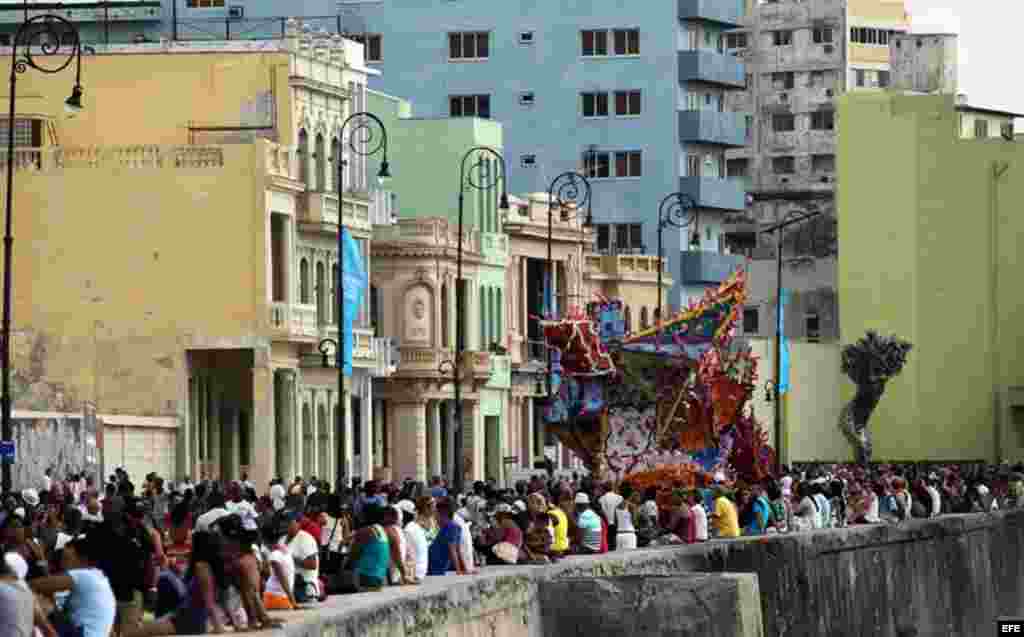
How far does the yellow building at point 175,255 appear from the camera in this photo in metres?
68.2

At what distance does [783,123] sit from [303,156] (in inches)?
3697

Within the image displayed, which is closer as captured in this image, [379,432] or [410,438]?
[410,438]

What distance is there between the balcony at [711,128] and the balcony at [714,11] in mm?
2972

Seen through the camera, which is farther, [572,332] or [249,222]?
[249,222]

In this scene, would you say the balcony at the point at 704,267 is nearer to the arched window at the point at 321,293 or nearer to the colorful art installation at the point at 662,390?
the arched window at the point at 321,293

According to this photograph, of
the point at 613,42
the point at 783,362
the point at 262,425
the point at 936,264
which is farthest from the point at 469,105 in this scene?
the point at 262,425

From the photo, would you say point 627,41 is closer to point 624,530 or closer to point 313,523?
point 624,530

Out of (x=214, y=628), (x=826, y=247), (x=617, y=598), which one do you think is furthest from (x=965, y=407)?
(x=214, y=628)

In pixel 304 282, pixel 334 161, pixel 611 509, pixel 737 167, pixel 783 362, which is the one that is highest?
pixel 737 167

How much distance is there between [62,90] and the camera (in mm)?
70938

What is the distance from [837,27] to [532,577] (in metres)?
133

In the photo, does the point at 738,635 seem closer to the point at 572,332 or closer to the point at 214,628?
the point at 214,628

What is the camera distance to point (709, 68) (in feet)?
383

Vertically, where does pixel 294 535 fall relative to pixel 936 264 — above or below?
below
